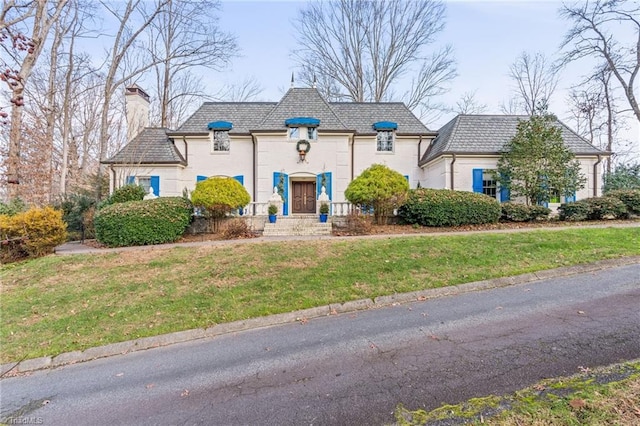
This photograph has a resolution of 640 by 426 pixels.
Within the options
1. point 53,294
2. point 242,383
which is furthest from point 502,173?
point 53,294

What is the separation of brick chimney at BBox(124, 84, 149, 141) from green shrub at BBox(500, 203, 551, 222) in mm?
19620

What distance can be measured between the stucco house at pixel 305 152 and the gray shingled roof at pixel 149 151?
0.05m

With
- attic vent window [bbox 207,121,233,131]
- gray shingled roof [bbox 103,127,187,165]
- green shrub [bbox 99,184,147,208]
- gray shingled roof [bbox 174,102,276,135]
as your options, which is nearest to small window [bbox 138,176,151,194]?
gray shingled roof [bbox 103,127,187,165]

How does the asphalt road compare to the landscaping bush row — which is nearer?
the asphalt road

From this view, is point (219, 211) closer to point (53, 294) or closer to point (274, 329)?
point (53, 294)

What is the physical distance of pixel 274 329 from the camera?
482 cm

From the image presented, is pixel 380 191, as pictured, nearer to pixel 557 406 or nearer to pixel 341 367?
pixel 341 367

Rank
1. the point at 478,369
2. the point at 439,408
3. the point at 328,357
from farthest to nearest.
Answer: the point at 328,357
the point at 478,369
the point at 439,408

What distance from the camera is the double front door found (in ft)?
54.0

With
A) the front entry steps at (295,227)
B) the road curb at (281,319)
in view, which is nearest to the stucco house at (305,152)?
the front entry steps at (295,227)

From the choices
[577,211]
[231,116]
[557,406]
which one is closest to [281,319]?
[557,406]

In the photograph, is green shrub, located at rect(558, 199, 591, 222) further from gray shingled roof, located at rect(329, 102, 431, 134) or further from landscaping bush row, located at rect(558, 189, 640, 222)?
gray shingled roof, located at rect(329, 102, 431, 134)

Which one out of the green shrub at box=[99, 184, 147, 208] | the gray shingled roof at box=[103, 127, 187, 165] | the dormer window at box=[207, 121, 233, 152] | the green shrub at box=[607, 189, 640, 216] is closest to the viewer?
the green shrub at box=[607, 189, 640, 216]

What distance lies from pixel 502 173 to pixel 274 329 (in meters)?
14.5
